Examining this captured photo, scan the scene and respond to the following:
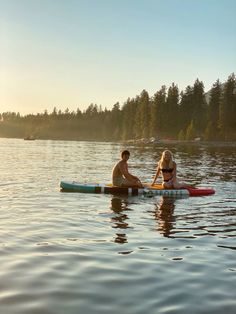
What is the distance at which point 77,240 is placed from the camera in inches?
417

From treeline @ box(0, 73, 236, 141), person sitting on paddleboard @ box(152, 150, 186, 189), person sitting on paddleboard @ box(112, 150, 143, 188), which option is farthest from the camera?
treeline @ box(0, 73, 236, 141)

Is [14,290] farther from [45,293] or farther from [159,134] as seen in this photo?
[159,134]

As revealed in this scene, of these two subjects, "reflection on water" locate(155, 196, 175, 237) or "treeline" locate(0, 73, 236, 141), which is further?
"treeline" locate(0, 73, 236, 141)

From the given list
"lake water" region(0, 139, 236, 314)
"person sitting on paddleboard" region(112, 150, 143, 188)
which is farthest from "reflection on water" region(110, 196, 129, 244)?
"person sitting on paddleboard" region(112, 150, 143, 188)

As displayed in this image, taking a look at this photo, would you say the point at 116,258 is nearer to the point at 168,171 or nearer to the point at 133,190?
the point at 133,190

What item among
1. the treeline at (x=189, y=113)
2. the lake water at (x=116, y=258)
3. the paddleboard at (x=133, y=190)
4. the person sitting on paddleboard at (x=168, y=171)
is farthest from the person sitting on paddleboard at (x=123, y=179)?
the treeline at (x=189, y=113)

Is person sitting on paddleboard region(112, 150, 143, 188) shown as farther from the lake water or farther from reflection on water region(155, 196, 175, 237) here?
the lake water

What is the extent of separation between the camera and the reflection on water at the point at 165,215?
1228cm

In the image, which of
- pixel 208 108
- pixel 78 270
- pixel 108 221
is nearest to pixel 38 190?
pixel 108 221

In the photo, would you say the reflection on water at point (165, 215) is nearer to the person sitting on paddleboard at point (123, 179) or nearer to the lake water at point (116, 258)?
the lake water at point (116, 258)

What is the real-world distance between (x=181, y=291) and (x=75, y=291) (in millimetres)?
1741

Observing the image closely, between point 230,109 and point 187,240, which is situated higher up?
point 230,109

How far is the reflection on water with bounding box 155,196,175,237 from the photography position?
1228 centimetres

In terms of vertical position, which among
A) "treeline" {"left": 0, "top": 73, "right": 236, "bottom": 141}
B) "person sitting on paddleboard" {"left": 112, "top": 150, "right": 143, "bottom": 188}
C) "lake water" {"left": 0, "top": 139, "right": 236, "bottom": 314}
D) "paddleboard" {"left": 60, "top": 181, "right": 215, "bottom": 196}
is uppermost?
"treeline" {"left": 0, "top": 73, "right": 236, "bottom": 141}
